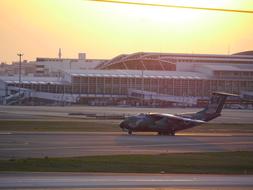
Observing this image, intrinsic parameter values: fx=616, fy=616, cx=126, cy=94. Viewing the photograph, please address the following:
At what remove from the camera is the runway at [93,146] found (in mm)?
33072

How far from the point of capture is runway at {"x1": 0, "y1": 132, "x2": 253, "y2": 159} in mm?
33072

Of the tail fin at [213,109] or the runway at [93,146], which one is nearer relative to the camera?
the runway at [93,146]

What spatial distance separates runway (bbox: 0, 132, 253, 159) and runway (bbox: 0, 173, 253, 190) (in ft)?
31.2

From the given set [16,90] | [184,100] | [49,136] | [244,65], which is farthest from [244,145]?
[244,65]

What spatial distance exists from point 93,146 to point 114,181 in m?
18.6

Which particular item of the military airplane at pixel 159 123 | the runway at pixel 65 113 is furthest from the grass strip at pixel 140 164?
the runway at pixel 65 113

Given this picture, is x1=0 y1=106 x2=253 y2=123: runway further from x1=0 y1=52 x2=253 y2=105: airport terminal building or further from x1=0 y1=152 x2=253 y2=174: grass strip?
x1=0 y1=52 x2=253 y2=105: airport terminal building

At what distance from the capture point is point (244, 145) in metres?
43.9

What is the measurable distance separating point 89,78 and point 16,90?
21240 millimetres

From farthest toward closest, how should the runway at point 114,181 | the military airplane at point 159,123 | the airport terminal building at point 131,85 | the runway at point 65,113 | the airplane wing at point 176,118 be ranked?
the airport terminal building at point 131,85, the runway at point 65,113, the airplane wing at point 176,118, the military airplane at point 159,123, the runway at point 114,181

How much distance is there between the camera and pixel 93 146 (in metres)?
37.8

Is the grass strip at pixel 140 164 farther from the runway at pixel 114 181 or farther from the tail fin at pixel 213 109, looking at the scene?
the tail fin at pixel 213 109

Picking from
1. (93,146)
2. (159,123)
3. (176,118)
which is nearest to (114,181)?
(93,146)

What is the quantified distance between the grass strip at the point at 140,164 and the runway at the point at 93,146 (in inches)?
144
